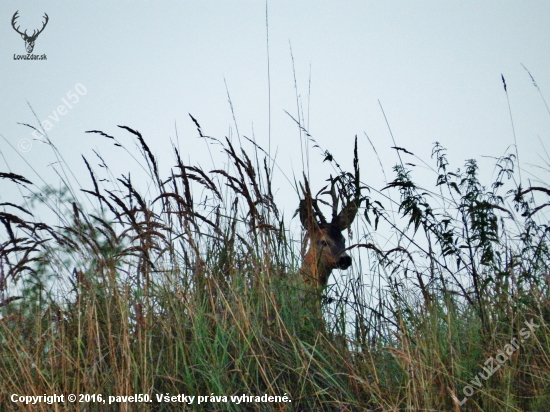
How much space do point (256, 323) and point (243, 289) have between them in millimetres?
469

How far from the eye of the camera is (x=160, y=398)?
11.5 feet

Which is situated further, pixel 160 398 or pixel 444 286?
pixel 444 286

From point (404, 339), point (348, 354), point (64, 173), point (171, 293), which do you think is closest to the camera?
point (404, 339)

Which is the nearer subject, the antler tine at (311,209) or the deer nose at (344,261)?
the antler tine at (311,209)

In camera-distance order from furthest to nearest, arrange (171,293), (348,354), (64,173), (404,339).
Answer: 1. (64,173)
2. (171,293)
3. (348,354)
4. (404,339)

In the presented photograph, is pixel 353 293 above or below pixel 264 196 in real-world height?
below

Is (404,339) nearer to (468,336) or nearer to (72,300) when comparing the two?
(468,336)

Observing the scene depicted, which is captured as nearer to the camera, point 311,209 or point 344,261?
point 311,209

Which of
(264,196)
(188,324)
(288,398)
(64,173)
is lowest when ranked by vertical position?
(288,398)

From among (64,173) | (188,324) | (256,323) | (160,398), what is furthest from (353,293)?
(64,173)

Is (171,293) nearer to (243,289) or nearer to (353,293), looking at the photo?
(243,289)

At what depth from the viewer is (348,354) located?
3.78 metres

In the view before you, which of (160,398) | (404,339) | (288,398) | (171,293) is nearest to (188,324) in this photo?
(171,293)

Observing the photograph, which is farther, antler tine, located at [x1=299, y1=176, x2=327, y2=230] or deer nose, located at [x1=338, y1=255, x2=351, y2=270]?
deer nose, located at [x1=338, y1=255, x2=351, y2=270]
